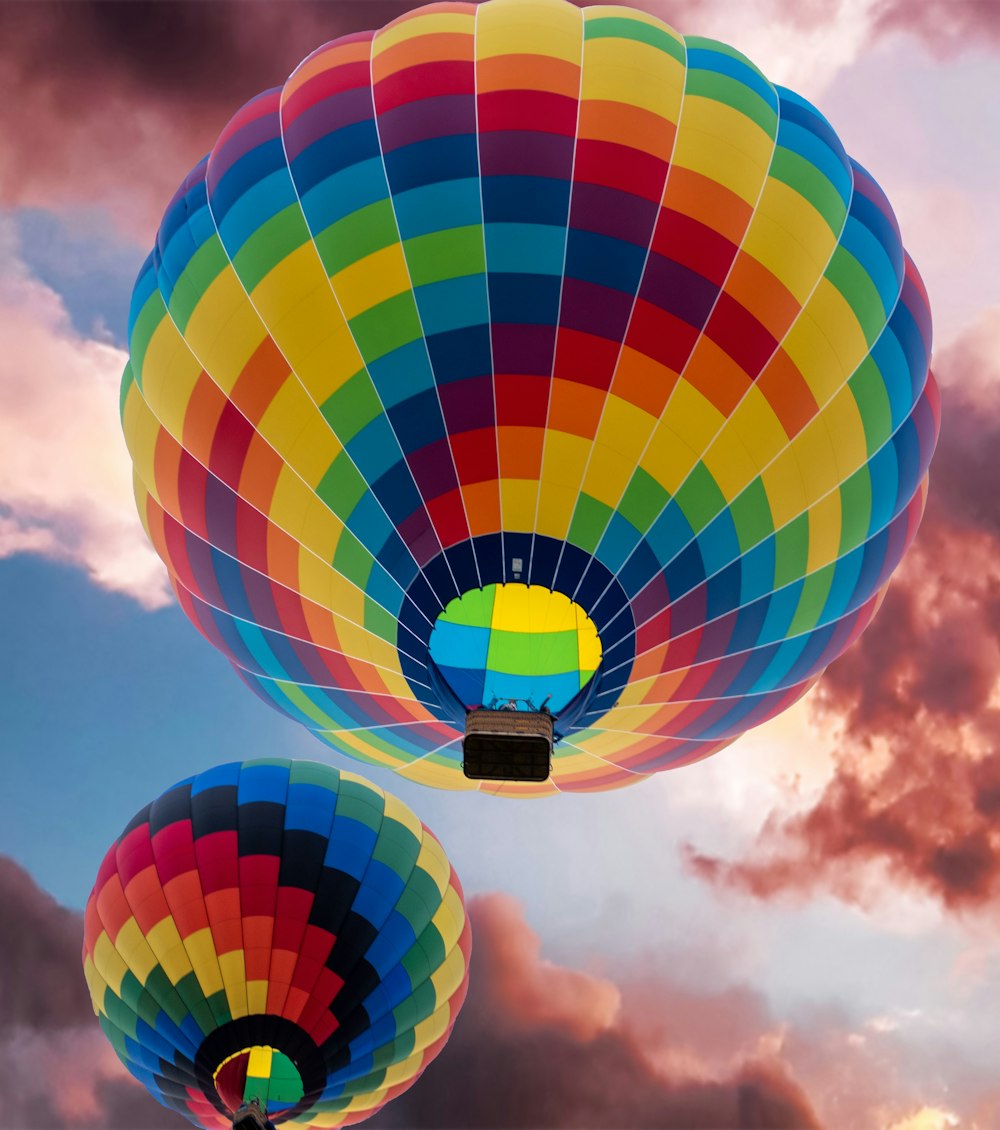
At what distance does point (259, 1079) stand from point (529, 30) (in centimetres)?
993

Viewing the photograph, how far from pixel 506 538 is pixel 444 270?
208 cm

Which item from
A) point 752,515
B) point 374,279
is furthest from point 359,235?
point 752,515

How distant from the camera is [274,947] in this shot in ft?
39.8

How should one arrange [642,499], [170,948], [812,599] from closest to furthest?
[642,499]
[812,599]
[170,948]

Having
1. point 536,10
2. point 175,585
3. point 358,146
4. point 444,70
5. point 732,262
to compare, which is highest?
point 536,10

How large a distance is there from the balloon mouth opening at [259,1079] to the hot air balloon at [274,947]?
1 cm

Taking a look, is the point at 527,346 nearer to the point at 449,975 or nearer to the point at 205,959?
the point at 205,959

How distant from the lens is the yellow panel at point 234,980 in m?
12.0

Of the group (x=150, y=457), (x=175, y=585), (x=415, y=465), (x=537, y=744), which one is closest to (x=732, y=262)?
(x=415, y=465)

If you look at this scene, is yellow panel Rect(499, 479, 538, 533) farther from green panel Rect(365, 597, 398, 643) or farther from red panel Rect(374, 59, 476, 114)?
red panel Rect(374, 59, 476, 114)

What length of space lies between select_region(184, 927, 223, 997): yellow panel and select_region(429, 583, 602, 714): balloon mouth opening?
409cm

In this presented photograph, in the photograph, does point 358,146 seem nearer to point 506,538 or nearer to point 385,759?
point 506,538

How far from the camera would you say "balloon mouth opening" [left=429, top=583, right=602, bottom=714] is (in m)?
9.91

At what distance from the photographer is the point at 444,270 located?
9227mm
